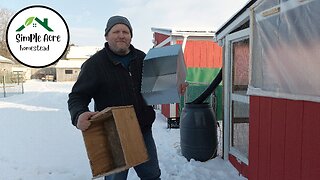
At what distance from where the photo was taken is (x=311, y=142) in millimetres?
2436

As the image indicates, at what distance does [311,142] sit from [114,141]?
1.49 meters

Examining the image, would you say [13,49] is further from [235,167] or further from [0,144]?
[235,167]

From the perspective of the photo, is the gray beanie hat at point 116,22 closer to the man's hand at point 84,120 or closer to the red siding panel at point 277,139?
the man's hand at point 84,120

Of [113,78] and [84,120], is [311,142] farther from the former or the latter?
[84,120]

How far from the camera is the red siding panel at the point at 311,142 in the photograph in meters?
2.36

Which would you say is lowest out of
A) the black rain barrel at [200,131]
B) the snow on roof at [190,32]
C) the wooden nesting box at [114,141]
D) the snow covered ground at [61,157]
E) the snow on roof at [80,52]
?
the snow covered ground at [61,157]

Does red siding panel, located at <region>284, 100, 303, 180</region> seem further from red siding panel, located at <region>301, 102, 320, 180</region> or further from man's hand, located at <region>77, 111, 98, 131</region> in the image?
man's hand, located at <region>77, 111, 98, 131</region>

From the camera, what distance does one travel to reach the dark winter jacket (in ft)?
7.96

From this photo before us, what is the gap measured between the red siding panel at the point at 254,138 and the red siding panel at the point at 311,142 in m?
0.87

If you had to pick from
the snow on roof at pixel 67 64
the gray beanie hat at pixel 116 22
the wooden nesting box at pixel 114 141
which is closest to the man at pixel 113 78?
the gray beanie hat at pixel 116 22

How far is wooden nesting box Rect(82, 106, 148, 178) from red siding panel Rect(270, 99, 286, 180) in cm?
134

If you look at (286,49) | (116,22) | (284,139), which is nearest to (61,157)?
(116,22)

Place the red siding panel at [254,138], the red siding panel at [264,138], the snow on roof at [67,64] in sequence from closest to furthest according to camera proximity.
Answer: the red siding panel at [264,138] < the red siding panel at [254,138] < the snow on roof at [67,64]

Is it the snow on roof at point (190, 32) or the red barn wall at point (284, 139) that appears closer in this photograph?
the red barn wall at point (284, 139)
